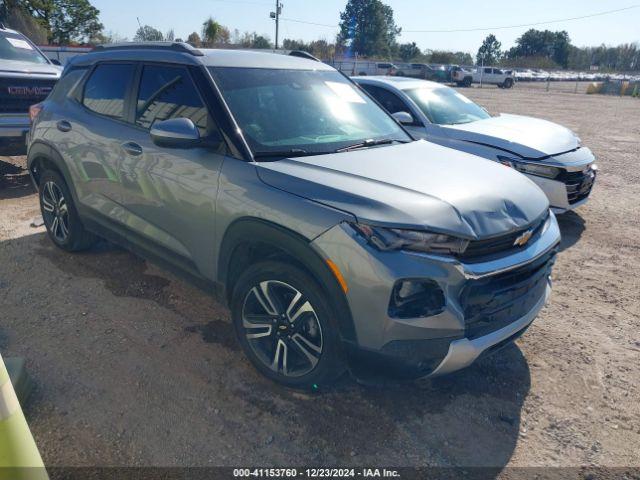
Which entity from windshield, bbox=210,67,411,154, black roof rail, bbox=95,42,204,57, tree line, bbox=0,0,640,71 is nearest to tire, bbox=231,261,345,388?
windshield, bbox=210,67,411,154

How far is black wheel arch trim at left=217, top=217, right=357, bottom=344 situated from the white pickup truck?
146 feet

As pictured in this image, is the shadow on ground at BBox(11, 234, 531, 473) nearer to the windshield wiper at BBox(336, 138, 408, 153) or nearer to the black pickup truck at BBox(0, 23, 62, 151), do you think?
the windshield wiper at BBox(336, 138, 408, 153)

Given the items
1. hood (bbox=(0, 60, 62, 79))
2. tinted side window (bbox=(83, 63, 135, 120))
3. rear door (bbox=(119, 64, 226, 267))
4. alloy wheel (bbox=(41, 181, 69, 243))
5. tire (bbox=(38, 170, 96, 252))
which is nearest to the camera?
rear door (bbox=(119, 64, 226, 267))

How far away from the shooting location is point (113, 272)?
179 inches

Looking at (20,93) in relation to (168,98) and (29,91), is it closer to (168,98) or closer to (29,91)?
(29,91)

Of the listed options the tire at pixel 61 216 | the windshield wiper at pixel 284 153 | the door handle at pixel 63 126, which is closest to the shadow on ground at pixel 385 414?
the windshield wiper at pixel 284 153

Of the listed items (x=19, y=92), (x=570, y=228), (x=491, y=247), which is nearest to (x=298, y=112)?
(x=491, y=247)

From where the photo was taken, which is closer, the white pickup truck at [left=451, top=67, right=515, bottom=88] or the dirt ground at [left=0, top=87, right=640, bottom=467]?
the dirt ground at [left=0, top=87, right=640, bottom=467]

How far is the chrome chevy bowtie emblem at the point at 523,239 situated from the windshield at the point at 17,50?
883cm

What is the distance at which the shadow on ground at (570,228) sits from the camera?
5645 millimetres

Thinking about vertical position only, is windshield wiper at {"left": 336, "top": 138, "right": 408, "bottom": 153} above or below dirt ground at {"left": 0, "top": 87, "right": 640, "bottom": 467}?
above

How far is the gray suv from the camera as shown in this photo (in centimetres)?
245

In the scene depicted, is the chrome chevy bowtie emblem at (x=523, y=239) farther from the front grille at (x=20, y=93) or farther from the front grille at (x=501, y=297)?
the front grille at (x=20, y=93)

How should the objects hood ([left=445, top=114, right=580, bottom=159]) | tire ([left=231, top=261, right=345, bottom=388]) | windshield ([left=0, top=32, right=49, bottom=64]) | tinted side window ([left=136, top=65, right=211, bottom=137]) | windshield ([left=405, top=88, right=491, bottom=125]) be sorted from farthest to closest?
1. windshield ([left=0, top=32, right=49, bottom=64])
2. windshield ([left=405, top=88, right=491, bottom=125])
3. hood ([left=445, top=114, right=580, bottom=159])
4. tinted side window ([left=136, top=65, right=211, bottom=137])
5. tire ([left=231, top=261, right=345, bottom=388])
